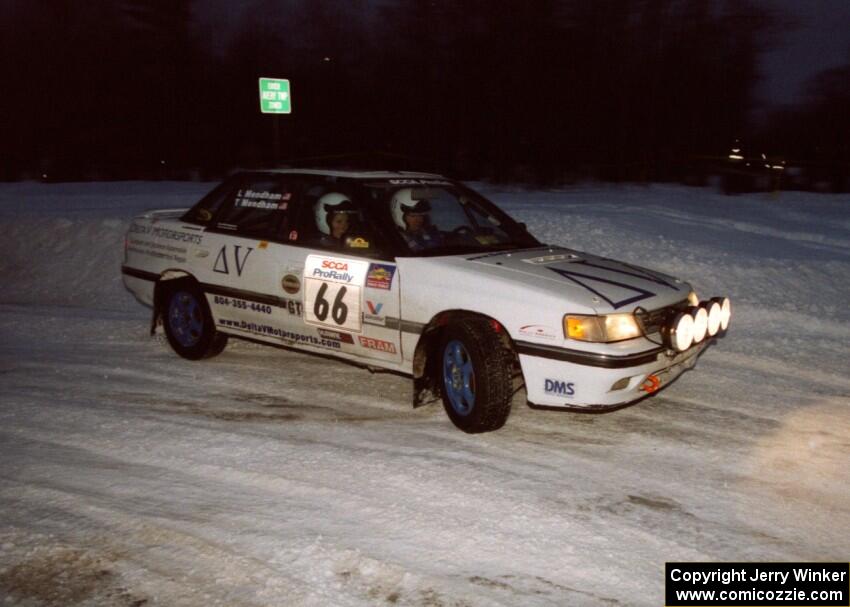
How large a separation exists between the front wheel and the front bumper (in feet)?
0.51

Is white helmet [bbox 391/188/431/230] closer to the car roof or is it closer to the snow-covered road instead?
the car roof

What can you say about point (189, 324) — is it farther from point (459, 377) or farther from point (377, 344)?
point (459, 377)

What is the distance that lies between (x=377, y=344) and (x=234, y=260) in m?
1.53

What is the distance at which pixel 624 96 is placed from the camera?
933 inches

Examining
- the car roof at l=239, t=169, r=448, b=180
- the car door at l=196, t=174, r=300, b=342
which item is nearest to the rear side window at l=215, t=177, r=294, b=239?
the car door at l=196, t=174, r=300, b=342

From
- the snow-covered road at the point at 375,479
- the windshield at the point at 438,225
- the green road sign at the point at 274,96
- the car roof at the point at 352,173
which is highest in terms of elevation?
the green road sign at the point at 274,96

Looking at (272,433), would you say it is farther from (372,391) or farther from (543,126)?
(543,126)

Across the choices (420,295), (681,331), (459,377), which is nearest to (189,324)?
(420,295)

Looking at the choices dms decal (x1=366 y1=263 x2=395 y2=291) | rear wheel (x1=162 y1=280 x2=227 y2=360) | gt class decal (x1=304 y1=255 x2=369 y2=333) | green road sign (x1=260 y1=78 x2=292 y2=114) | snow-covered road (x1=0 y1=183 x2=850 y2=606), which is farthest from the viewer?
green road sign (x1=260 y1=78 x2=292 y2=114)

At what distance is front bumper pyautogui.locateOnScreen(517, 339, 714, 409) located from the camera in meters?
4.40

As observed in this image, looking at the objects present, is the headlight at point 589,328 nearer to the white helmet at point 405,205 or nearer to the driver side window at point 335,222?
the driver side window at point 335,222

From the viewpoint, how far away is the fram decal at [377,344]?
5168 mm

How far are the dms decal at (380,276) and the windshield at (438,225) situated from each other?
193 millimetres

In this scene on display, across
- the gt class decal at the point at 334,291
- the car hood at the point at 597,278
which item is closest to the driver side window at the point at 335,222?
the gt class decal at the point at 334,291
